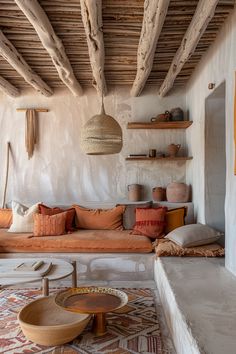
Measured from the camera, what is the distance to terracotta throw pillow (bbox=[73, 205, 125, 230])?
15.0ft

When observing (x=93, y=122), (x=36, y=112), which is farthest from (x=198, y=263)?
(x=36, y=112)

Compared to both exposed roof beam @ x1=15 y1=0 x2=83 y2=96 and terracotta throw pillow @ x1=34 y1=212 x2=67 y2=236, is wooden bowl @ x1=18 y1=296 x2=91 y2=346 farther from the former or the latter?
exposed roof beam @ x1=15 y1=0 x2=83 y2=96

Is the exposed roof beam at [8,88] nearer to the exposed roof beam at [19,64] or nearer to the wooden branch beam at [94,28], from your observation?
the exposed roof beam at [19,64]

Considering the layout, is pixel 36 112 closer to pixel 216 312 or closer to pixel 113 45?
pixel 113 45

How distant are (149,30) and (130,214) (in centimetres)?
251

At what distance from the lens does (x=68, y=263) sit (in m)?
3.28

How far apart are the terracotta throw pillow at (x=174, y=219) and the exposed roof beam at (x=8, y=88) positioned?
2895 millimetres

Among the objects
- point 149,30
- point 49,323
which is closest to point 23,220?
point 49,323

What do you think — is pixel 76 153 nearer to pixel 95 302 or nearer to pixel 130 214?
pixel 130 214

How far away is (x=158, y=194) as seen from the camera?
4980 mm

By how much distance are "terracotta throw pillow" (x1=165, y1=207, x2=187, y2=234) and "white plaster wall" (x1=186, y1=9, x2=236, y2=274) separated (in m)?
0.24

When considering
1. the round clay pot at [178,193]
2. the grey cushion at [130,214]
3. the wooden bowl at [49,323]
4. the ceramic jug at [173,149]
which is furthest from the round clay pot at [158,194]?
the wooden bowl at [49,323]

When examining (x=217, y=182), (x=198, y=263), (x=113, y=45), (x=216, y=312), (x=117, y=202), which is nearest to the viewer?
(x=216, y=312)

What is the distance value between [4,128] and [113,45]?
2572mm
